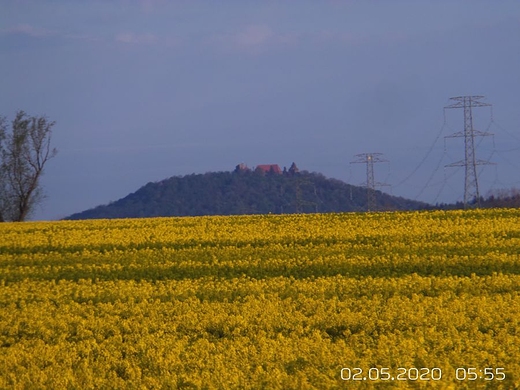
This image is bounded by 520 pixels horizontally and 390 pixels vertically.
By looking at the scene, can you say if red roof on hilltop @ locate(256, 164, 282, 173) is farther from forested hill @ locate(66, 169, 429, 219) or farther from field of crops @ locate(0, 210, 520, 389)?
field of crops @ locate(0, 210, 520, 389)

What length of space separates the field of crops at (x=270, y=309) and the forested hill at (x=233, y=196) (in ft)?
202

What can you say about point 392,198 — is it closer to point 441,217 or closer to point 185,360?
point 441,217

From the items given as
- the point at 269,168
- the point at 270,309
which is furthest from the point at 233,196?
the point at 270,309

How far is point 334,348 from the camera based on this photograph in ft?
44.2

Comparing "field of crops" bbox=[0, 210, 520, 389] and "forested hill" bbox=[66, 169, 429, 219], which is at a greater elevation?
"forested hill" bbox=[66, 169, 429, 219]

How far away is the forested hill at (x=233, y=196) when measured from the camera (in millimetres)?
97125

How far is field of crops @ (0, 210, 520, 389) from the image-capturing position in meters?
12.2

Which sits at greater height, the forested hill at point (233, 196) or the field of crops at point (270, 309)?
the forested hill at point (233, 196)

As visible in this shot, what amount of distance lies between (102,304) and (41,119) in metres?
53.8

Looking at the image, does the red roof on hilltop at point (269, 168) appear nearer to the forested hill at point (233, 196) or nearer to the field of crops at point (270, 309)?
the forested hill at point (233, 196)

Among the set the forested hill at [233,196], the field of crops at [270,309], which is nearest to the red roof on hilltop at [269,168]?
the forested hill at [233,196]

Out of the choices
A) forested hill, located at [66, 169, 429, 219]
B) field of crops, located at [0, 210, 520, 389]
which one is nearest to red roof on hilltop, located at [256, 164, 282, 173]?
forested hill, located at [66, 169, 429, 219]

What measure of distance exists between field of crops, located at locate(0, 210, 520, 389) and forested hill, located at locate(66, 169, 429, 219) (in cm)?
6154

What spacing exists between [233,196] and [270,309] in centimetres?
8639
